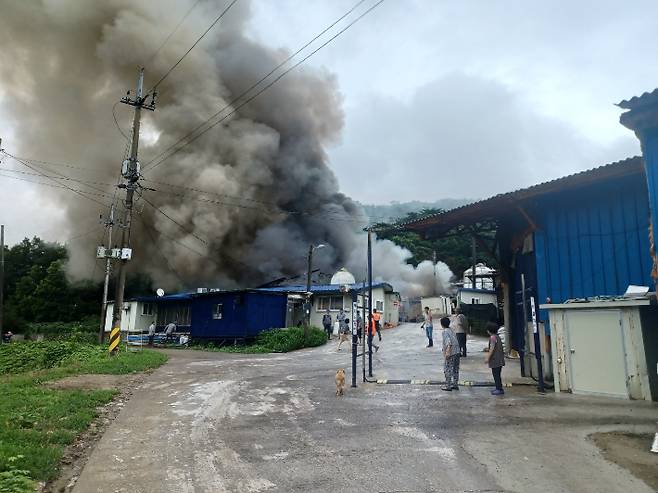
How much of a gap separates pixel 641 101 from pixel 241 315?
2155 cm

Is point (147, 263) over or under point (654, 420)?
over

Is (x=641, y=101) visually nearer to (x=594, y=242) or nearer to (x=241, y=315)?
(x=594, y=242)

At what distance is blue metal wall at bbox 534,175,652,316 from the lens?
28.8 ft

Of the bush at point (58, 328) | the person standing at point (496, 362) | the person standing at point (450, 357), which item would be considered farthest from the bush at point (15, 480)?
the bush at point (58, 328)

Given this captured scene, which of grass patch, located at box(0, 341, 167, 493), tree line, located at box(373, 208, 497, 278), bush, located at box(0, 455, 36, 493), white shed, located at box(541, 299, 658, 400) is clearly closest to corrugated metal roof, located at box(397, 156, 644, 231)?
white shed, located at box(541, 299, 658, 400)

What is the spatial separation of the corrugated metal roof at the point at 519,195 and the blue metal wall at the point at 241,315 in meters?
14.8

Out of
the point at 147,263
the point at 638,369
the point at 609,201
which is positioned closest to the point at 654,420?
the point at 638,369

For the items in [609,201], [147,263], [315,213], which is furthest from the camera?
[315,213]

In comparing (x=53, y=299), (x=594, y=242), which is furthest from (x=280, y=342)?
(x=53, y=299)

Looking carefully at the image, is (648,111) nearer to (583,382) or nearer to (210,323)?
(583,382)

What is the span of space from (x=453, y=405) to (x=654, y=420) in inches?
103

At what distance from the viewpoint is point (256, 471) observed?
4617 mm

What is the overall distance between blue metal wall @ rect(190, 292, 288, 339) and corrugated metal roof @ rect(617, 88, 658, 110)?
2095 cm

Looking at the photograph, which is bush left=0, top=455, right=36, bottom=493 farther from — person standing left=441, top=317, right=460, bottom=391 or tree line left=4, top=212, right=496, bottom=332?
tree line left=4, top=212, right=496, bottom=332
